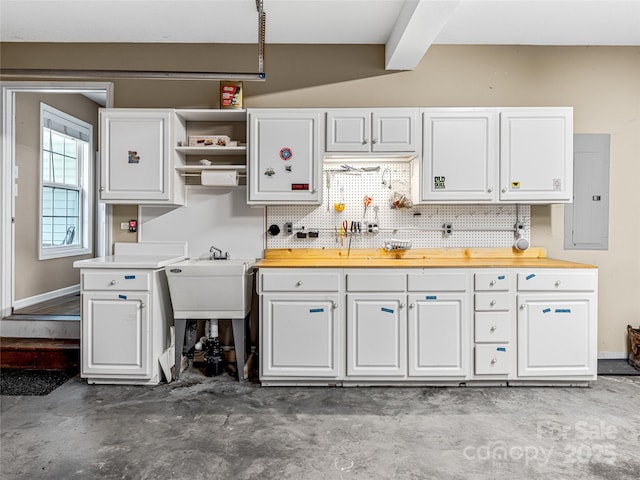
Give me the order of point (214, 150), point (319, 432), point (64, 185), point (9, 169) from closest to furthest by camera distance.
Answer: point (319, 432) < point (214, 150) < point (9, 169) < point (64, 185)

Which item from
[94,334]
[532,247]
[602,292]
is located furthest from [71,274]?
[602,292]

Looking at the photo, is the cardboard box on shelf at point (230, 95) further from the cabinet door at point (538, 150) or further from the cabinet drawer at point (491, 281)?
the cabinet drawer at point (491, 281)

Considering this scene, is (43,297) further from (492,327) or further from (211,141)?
(492,327)

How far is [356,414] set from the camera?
2529mm

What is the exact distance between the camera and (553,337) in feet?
9.52

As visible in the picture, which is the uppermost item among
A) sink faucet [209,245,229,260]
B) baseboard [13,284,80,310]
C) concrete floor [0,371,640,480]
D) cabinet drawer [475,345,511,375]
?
sink faucet [209,245,229,260]

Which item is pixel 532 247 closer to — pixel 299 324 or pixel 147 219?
pixel 299 324

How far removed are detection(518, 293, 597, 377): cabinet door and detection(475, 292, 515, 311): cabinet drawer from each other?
12 cm

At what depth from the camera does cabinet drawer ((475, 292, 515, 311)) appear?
289 cm

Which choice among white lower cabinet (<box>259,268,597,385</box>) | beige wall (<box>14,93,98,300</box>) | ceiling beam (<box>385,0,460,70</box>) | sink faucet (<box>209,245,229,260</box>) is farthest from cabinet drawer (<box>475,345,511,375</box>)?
beige wall (<box>14,93,98,300</box>)

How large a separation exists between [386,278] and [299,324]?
0.71 metres

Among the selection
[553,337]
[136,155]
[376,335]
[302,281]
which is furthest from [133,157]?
[553,337]

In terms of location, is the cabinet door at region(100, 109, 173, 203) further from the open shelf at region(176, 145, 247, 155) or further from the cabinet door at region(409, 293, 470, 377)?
the cabinet door at region(409, 293, 470, 377)

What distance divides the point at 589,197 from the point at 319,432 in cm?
303
